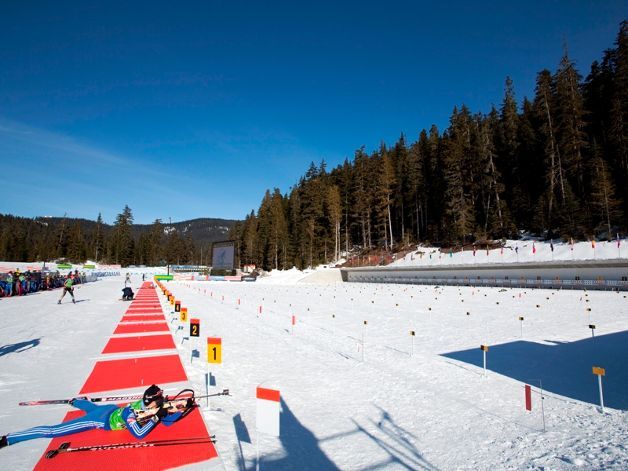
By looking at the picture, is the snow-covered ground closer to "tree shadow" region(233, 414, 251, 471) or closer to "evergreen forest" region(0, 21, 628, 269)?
"tree shadow" region(233, 414, 251, 471)

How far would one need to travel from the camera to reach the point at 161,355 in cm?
1119

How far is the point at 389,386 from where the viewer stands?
29.1 feet

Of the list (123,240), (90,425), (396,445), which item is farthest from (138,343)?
(123,240)

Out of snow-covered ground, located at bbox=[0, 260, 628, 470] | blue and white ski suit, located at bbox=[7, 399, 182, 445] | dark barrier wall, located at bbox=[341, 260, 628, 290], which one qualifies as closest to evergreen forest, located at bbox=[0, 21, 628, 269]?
dark barrier wall, located at bbox=[341, 260, 628, 290]

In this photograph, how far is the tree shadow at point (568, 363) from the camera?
8.54 m

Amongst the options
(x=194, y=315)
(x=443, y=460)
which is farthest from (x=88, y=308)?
(x=443, y=460)

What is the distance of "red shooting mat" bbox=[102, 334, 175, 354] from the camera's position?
1188 centimetres

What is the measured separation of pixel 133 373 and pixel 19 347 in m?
5.76

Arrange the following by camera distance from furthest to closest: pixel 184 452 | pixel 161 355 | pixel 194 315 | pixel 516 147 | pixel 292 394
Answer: pixel 516 147
pixel 194 315
pixel 161 355
pixel 292 394
pixel 184 452

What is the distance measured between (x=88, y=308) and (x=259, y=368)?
60.3ft

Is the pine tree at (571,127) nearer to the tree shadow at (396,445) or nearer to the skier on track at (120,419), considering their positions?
the tree shadow at (396,445)

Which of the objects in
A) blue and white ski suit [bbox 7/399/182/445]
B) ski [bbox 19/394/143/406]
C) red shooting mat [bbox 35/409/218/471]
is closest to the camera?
red shooting mat [bbox 35/409/218/471]

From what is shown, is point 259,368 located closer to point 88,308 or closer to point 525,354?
point 525,354

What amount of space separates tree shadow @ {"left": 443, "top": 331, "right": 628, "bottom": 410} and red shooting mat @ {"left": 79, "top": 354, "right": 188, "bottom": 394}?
8818 mm
